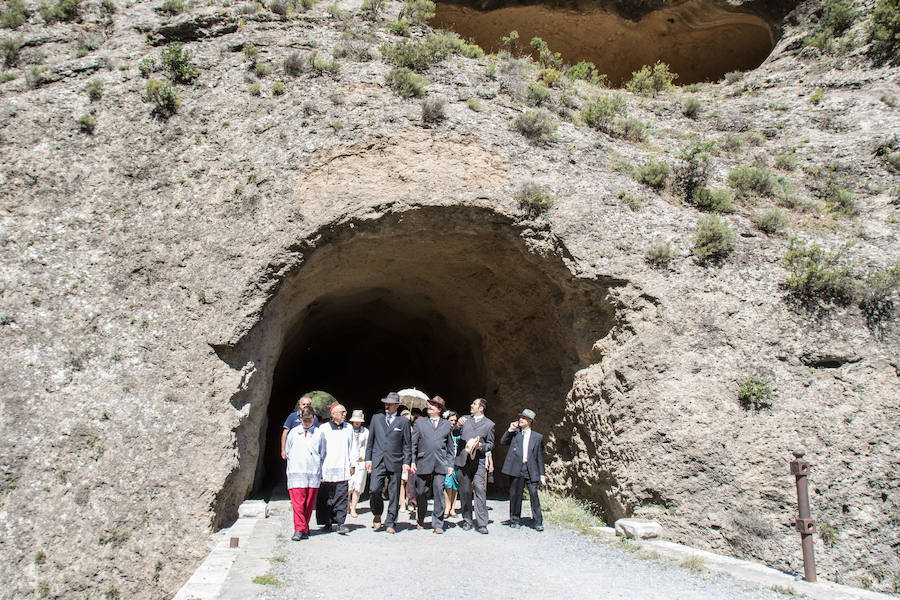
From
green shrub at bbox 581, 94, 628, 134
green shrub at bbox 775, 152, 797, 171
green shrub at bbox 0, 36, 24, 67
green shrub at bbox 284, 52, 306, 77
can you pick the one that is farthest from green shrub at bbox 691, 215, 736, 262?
green shrub at bbox 0, 36, 24, 67

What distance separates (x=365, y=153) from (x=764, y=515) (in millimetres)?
8444

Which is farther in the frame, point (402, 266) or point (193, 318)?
point (402, 266)

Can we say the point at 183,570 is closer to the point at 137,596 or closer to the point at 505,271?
the point at 137,596

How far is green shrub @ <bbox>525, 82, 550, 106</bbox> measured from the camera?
13078 mm

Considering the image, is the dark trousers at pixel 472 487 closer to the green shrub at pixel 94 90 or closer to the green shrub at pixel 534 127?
the green shrub at pixel 534 127

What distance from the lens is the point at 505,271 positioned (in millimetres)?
12195

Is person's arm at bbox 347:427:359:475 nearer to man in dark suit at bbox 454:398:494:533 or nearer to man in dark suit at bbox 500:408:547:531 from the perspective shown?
man in dark suit at bbox 454:398:494:533

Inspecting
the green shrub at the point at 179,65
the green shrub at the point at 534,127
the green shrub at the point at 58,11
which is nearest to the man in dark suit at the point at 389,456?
the green shrub at the point at 534,127

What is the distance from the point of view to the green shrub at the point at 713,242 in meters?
10.1

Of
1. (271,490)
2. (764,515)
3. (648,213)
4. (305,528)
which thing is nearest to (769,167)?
(648,213)

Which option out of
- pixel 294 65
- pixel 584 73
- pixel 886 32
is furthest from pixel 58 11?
pixel 886 32

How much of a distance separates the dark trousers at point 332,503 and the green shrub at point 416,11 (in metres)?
11.3

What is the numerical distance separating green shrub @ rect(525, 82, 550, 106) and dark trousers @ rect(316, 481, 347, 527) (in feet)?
28.8

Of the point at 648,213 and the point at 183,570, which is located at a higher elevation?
the point at 648,213
